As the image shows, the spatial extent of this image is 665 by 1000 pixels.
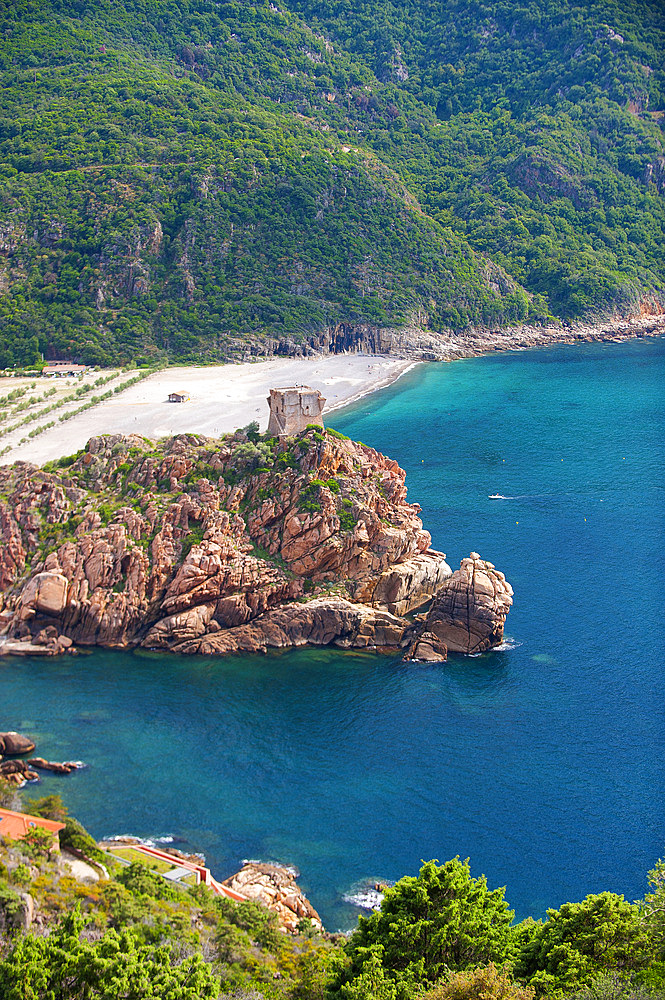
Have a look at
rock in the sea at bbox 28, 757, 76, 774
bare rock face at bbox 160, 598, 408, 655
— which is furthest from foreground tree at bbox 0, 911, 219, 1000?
bare rock face at bbox 160, 598, 408, 655

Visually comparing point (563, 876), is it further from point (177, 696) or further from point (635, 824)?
point (177, 696)

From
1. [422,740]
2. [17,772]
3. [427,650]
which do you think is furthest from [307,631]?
[17,772]

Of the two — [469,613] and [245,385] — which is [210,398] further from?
[469,613]

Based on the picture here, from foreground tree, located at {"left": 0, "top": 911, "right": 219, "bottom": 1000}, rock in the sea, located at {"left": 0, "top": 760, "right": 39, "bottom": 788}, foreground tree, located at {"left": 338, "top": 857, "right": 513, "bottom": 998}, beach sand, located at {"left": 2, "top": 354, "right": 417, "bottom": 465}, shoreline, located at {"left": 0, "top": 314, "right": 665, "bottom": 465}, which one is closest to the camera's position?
foreground tree, located at {"left": 0, "top": 911, "right": 219, "bottom": 1000}

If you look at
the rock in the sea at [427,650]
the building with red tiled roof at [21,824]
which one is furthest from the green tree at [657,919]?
the rock in the sea at [427,650]

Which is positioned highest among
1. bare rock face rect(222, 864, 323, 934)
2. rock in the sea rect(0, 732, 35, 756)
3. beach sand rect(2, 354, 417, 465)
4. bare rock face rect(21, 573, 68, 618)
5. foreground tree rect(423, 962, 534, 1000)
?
beach sand rect(2, 354, 417, 465)

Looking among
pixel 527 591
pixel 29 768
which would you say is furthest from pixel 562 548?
pixel 29 768

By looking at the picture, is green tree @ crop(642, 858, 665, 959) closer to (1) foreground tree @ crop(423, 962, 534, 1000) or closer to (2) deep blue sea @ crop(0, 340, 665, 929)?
(1) foreground tree @ crop(423, 962, 534, 1000)
